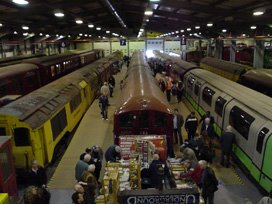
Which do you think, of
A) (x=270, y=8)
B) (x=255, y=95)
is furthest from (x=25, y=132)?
(x=270, y=8)

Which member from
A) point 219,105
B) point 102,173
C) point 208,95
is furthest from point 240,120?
point 102,173

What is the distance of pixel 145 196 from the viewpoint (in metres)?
5.54

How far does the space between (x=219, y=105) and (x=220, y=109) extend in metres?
0.27

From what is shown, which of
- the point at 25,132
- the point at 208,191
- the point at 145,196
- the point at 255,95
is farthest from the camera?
the point at 255,95

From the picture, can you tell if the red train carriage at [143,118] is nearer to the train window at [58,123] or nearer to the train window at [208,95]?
the train window at [58,123]

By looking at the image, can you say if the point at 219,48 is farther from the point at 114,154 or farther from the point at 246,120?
the point at 114,154

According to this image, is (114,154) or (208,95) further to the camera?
(208,95)

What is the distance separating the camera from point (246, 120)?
1048 cm

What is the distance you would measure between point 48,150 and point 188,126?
18.4 feet

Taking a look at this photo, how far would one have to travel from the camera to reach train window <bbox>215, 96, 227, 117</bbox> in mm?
13185

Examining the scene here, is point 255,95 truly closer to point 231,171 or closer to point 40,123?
point 231,171

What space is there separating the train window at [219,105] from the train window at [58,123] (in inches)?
264

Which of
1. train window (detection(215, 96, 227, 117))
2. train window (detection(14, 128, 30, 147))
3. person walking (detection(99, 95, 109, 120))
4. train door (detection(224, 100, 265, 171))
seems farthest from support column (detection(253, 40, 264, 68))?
train window (detection(14, 128, 30, 147))

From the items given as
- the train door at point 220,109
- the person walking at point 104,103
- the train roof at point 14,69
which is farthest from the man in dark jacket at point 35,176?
the person walking at point 104,103
